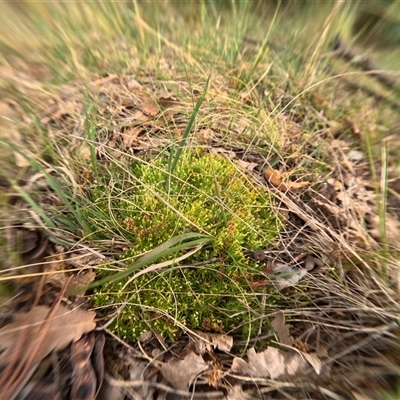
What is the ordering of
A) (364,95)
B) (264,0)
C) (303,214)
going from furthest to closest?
(264,0) < (364,95) < (303,214)

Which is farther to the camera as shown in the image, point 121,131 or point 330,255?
point 121,131

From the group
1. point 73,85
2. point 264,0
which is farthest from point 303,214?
point 264,0

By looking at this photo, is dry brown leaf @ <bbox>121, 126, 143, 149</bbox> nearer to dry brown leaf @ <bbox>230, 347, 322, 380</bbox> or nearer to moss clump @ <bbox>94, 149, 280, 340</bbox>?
moss clump @ <bbox>94, 149, 280, 340</bbox>

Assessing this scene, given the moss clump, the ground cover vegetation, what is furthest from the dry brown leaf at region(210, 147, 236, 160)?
the moss clump

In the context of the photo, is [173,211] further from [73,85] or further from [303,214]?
[73,85]

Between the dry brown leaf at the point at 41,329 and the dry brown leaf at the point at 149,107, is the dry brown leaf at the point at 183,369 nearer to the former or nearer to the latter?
the dry brown leaf at the point at 41,329

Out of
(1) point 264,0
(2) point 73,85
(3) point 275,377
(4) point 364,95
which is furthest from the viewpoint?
(1) point 264,0

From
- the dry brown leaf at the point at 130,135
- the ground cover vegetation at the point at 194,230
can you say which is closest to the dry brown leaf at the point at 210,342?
the ground cover vegetation at the point at 194,230

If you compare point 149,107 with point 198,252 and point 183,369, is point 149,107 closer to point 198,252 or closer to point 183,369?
point 198,252
